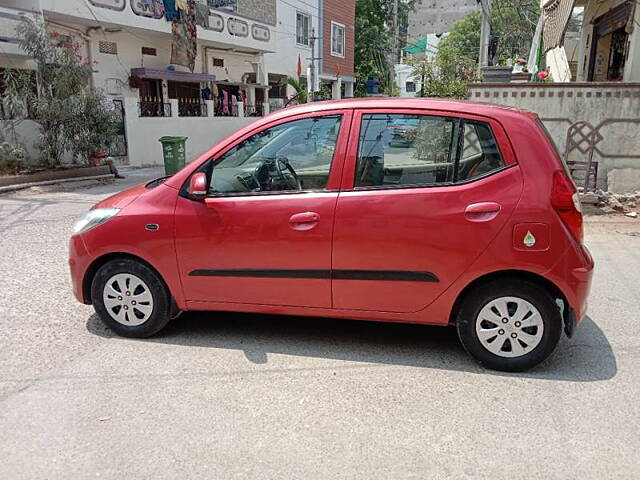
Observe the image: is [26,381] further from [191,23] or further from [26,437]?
[191,23]

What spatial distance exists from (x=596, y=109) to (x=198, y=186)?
820 centimetres

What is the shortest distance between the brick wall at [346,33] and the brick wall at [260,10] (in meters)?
5.49

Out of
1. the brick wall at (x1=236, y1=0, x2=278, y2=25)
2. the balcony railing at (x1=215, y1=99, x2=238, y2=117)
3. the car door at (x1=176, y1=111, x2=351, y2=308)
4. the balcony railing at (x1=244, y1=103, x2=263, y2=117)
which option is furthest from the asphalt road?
the brick wall at (x1=236, y1=0, x2=278, y2=25)

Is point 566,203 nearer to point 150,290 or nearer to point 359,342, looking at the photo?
point 359,342

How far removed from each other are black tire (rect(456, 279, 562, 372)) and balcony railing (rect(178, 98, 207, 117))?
15652mm

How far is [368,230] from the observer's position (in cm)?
361

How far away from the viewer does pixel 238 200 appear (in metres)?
3.85

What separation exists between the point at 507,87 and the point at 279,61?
704 inches

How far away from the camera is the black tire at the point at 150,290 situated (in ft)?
13.3

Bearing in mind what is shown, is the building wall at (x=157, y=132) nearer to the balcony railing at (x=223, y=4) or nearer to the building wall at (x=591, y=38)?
the balcony railing at (x=223, y=4)

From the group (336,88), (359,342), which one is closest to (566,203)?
(359,342)

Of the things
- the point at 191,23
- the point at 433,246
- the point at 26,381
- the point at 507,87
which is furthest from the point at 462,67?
the point at 26,381

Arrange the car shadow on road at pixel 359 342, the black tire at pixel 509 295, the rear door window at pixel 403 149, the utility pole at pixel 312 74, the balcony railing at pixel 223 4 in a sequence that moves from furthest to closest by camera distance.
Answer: the utility pole at pixel 312 74
the balcony railing at pixel 223 4
the car shadow on road at pixel 359 342
the rear door window at pixel 403 149
the black tire at pixel 509 295

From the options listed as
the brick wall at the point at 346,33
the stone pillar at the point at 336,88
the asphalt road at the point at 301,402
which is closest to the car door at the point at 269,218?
the asphalt road at the point at 301,402
